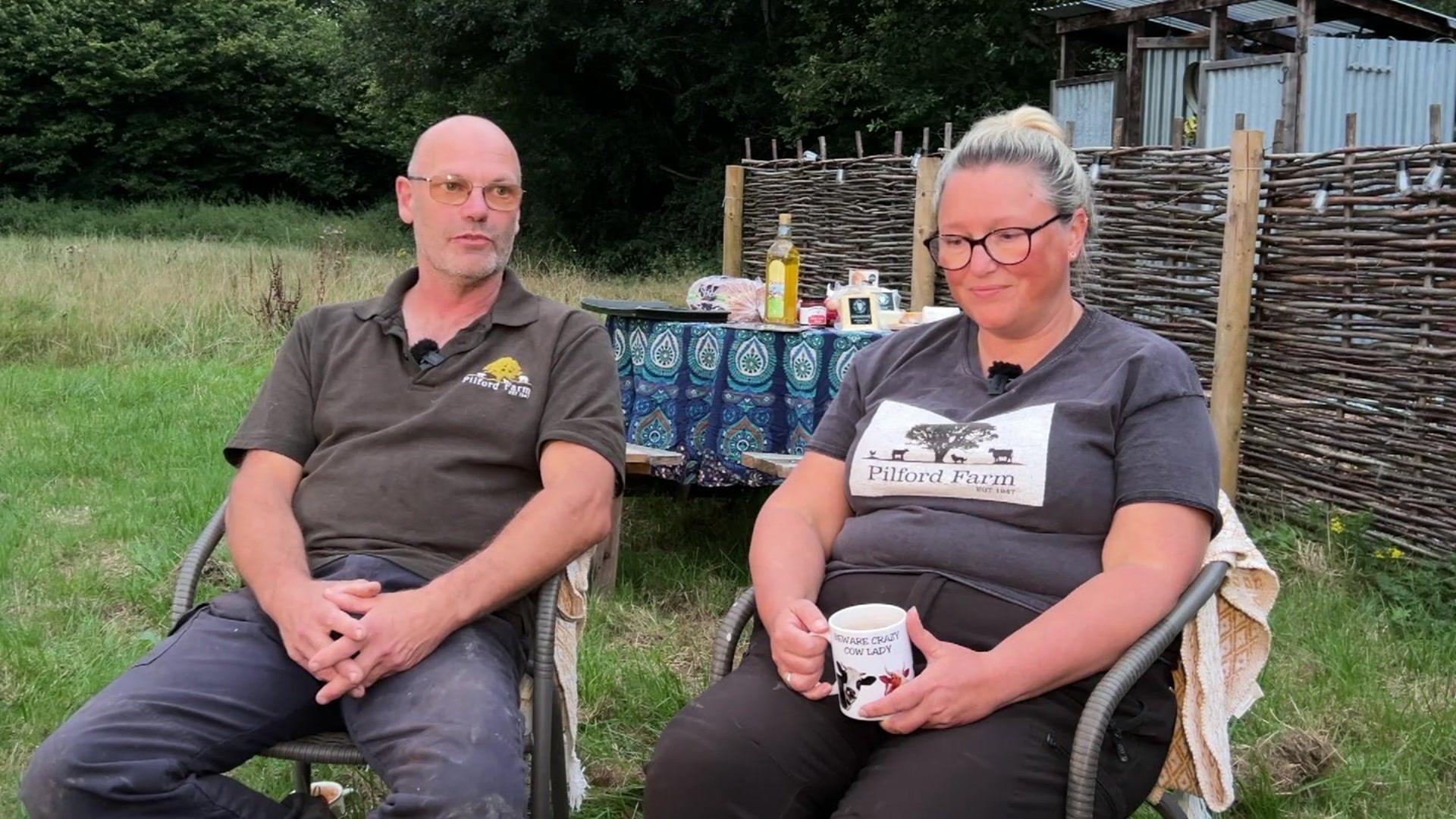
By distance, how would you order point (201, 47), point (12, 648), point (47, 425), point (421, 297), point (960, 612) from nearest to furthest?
point (960, 612), point (421, 297), point (12, 648), point (47, 425), point (201, 47)

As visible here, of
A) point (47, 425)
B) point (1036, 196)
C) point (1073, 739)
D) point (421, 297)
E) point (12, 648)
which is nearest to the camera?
point (1073, 739)

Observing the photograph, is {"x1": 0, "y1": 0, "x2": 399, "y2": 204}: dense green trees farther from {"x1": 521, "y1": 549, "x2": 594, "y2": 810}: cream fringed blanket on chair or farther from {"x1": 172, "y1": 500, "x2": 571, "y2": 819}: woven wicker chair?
{"x1": 521, "y1": 549, "x2": 594, "y2": 810}: cream fringed blanket on chair

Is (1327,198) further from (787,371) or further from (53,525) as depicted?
(53,525)

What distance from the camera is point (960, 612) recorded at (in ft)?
6.82

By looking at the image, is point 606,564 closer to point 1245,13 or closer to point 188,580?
point 188,580

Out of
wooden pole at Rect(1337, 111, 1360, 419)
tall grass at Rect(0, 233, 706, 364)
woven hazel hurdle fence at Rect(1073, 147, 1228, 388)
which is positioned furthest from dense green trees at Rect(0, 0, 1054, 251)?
wooden pole at Rect(1337, 111, 1360, 419)

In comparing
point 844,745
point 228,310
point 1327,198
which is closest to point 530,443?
point 844,745

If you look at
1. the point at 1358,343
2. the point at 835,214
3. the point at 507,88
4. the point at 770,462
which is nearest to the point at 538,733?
the point at 770,462

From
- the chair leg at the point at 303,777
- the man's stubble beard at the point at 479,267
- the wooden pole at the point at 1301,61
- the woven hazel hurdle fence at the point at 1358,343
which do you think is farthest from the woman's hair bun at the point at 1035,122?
the wooden pole at the point at 1301,61

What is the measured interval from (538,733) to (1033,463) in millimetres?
993

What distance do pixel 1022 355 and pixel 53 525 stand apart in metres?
4.05

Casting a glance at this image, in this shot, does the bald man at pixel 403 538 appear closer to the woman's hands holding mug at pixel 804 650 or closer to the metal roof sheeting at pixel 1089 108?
the woman's hands holding mug at pixel 804 650

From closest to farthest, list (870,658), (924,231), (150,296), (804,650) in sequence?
(870,658) → (804,650) → (924,231) → (150,296)

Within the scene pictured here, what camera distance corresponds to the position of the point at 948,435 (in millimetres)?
2225
